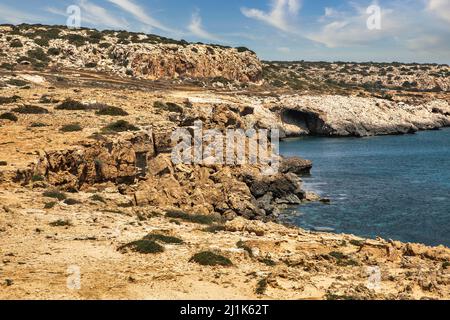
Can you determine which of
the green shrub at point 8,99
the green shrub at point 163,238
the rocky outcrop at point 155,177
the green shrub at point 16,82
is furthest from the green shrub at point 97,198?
the green shrub at point 16,82

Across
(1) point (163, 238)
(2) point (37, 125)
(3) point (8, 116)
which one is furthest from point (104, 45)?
(1) point (163, 238)

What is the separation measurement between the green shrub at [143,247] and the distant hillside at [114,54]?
73353 millimetres

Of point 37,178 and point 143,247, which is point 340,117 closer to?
point 37,178

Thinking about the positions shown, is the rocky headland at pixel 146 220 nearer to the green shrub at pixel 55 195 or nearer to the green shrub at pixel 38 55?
the green shrub at pixel 55 195

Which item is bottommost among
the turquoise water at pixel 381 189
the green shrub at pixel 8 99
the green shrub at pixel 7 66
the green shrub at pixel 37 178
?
the turquoise water at pixel 381 189

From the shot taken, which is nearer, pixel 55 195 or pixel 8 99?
pixel 55 195

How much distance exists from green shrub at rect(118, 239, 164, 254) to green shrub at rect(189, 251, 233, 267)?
5.43ft

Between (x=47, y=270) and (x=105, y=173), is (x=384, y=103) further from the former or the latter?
(x=47, y=270)

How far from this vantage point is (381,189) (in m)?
52.2

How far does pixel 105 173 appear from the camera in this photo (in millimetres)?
33906

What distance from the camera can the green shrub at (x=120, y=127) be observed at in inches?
1547

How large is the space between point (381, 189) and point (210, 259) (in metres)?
39.2

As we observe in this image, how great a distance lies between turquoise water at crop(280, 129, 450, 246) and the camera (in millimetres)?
37656
